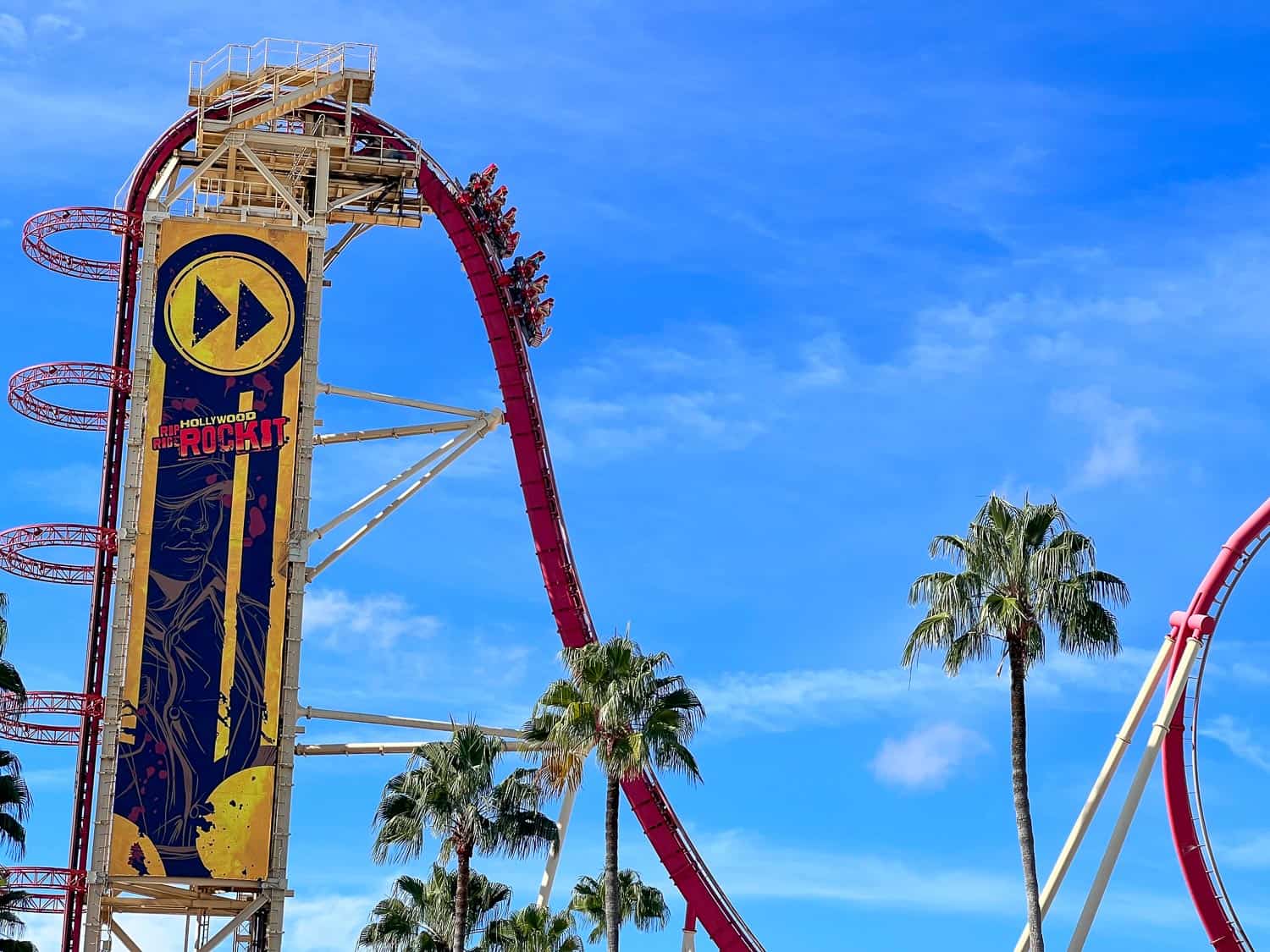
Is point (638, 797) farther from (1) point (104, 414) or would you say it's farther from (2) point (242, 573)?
(1) point (104, 414)

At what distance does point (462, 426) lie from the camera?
56.8 m

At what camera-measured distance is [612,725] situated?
4203cm

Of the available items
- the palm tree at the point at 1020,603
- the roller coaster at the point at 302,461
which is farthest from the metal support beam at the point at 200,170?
the palm tree at the point at 1020,603

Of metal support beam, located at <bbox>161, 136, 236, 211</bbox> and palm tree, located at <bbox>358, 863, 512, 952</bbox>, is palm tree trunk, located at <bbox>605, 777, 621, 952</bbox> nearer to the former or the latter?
palm tree, located at <bbox>358, 863, 512, 952</bbox>

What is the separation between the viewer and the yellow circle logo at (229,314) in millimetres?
53594

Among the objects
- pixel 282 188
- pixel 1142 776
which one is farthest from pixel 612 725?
pixel 282 188

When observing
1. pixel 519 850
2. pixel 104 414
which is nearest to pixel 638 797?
pixel 519 850

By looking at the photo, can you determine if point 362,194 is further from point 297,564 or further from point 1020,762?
point 1020,762

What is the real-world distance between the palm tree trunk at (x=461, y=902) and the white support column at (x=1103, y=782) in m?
11.3

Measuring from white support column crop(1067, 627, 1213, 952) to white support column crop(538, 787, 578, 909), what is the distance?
13528 millimetres

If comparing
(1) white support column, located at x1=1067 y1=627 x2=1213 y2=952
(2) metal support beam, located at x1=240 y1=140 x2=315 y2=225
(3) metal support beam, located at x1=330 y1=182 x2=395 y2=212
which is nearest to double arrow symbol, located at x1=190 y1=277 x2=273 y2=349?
(2) metal support beam, located at x1=240 y1=140 x2=315 y2=225

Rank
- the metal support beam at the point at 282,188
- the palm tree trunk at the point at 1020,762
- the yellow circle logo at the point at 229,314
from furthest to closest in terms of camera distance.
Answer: the metal support beam at the point at 282,188 < the yellow circle logo at the point at 229,314 < the palm tree trunk at the point at 1020,762

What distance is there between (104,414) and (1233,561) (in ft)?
92.4

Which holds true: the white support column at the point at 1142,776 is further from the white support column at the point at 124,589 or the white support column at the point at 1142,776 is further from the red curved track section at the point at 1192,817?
the white support column at the point at 124,589
